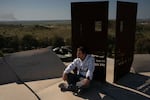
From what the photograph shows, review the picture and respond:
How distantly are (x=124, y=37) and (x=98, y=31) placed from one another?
90 cm

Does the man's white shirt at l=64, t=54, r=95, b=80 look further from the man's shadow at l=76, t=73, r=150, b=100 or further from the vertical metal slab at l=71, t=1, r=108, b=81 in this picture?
the vertical metal slab at l=71, t=1, r=108, b=81

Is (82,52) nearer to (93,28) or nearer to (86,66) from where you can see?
(86,66)

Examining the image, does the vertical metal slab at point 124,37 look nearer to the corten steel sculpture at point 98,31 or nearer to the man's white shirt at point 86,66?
the corten steel sculpture at point 98,31

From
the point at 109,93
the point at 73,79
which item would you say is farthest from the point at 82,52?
the point at 109,93

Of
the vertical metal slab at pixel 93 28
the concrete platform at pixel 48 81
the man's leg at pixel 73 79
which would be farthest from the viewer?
the vertical metal slab at pixel 93 28

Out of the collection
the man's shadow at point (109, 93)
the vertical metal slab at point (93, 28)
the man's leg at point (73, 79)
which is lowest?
the man's shadow at point (109, 93)

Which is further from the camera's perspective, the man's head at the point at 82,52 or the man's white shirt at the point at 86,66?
the man's head at the point at 82,52

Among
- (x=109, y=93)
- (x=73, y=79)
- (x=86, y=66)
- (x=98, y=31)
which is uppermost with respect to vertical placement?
(x=98, y=31)

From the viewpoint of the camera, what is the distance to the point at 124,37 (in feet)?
19.9

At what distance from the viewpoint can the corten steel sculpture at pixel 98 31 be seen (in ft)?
17.9

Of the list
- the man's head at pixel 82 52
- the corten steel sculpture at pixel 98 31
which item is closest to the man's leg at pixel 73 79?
the man's head at pixel 82 52

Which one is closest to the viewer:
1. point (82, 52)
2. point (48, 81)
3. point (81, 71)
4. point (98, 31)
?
point (82, 52)

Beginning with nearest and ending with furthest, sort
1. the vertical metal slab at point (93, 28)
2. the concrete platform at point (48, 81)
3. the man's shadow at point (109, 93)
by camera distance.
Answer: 1. the man's shadow at point (109, 93)
2. the concrete platform at point (48, 81)
3. the vertical metal slab at point (93, 28)

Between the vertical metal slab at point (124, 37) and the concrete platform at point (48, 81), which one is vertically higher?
the vertical metal slab at point (124, 37)
